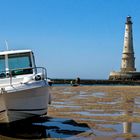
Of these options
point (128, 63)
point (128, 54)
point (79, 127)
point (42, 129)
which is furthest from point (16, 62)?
point (128, 54)

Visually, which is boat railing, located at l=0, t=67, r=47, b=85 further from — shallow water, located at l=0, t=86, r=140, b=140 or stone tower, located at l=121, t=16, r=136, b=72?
stone tower, located at l=121, t=16, r=136, b=72

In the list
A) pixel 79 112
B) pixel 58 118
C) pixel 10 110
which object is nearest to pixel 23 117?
pixel 10 110

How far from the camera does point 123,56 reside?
320ft

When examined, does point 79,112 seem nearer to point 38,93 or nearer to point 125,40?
point 38,93

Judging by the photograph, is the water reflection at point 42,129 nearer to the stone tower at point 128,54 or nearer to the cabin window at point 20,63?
the cabin window at point 20,63

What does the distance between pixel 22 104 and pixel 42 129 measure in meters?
1.37

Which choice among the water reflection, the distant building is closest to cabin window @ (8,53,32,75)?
the water reflection

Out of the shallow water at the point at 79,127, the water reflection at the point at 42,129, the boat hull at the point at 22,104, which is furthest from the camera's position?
the boat hull at the point at 22,104

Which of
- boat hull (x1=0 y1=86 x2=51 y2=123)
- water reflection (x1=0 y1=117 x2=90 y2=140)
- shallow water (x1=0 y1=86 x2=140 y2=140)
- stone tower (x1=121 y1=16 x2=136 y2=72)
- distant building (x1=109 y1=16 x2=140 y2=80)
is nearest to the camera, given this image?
shallow water (x1=0 y1=86 x2=140 y2=140)

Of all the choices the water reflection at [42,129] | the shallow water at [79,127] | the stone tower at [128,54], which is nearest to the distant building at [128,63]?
the stone tower at [128,54]

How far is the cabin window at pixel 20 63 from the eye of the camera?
16.2 metres

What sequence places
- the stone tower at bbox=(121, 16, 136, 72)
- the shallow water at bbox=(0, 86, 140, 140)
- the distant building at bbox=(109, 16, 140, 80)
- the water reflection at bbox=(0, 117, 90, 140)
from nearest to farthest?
1. the shallow water at bbox=(0, 86, 140, 140)
2. the water reflection at bbox=(0, 117, 90, 140)
3. the distant building at bbox=(109, 16, 140, 80)
4. the stone tower at bbox=(121, 16, 136, 72)

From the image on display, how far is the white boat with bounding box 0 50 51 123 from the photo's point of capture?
14172mm

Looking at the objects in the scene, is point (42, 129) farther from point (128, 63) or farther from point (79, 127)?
point (128, 63)
